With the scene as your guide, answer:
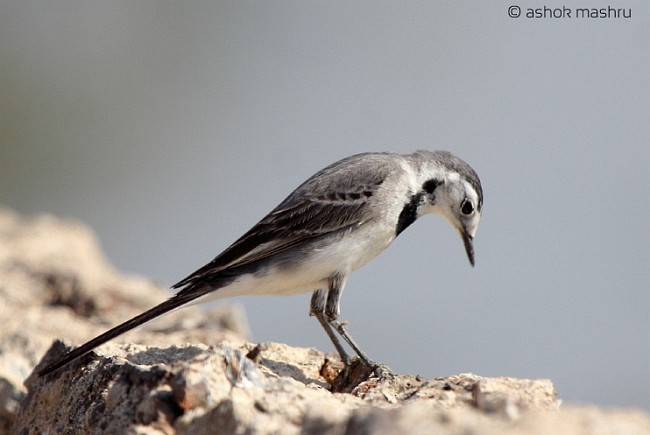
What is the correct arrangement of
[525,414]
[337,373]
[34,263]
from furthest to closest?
[34,263] → [337,373] → [525,414]

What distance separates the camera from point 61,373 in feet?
17.3

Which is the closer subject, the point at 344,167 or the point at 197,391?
the point at 197,391

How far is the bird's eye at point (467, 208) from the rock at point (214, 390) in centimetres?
190

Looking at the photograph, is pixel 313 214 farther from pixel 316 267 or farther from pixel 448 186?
pixel 448 186

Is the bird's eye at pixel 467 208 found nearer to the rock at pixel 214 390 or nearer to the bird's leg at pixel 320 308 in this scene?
the bird's leg at pixel 320 308

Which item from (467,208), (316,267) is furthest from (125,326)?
(467,208)

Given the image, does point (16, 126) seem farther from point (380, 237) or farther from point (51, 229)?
point (380, 237)

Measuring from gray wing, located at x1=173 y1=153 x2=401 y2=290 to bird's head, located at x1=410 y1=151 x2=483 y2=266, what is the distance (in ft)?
1.25

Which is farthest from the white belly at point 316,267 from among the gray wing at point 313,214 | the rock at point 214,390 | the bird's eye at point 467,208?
the bird's eye at point 467,208

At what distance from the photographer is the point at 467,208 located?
7.72m

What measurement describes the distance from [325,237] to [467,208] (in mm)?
1278

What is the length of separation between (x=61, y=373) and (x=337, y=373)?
1.74m

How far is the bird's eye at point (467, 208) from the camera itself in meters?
7.68

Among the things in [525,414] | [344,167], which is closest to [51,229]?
[344,167]
